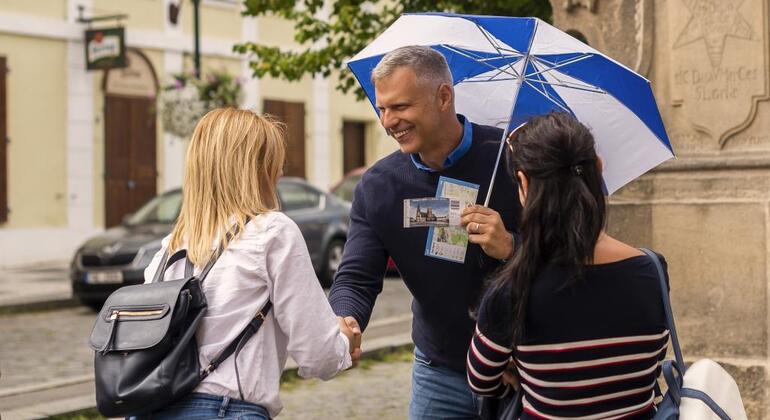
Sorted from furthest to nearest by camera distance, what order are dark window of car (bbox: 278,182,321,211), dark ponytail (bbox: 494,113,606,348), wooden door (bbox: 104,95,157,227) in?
1. wooden door (bbox: 104,95,157,227)
2. dark window of car (bbox: 278,182,321,211)
3. dark ponytail (bbox: 494,113,606,348)

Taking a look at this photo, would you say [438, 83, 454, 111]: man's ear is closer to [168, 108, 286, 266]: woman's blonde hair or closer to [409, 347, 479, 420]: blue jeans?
[168, 108, 286, 266]: woman's blonde hair

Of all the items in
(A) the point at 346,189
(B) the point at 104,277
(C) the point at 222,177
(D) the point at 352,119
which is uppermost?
(D) the point at 352,119

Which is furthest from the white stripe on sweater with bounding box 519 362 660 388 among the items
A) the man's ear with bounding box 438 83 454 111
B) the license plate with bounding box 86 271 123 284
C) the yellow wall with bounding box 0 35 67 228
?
the yellow wall with bounding box 0 35 67 228

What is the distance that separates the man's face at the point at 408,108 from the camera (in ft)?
11.8

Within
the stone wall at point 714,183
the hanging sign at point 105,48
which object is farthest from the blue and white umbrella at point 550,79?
the hanging sign at point 105,48

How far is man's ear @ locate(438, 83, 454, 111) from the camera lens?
3674 millimetres

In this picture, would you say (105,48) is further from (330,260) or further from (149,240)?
(149,240)

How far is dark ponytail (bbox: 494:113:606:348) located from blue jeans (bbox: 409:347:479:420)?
80 centimetres

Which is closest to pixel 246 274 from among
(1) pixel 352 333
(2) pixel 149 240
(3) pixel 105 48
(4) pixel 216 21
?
(1) pixel 352 333

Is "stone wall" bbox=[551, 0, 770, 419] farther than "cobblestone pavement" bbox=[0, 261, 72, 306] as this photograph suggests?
No

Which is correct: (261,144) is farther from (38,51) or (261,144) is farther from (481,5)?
(38,51)

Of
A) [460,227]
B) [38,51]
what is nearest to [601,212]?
[460,227]

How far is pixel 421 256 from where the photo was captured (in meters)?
3.68

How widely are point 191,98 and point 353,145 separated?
836cm
